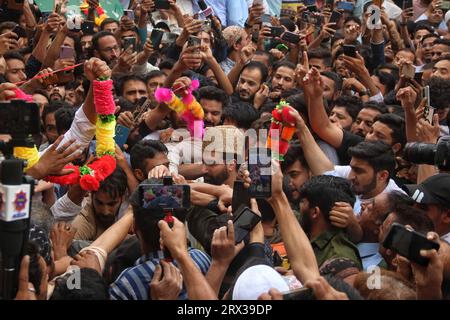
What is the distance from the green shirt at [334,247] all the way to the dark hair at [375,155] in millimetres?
890

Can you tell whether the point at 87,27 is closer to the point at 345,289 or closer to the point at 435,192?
the point at 435,192

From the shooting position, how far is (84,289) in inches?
107

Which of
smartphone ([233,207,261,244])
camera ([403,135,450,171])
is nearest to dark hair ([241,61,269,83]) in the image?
camera ([403,135,450,171])

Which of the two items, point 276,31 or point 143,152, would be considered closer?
point 143,152

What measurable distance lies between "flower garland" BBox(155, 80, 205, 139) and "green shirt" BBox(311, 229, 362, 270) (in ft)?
5.57

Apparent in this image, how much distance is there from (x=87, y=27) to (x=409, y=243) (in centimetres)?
603

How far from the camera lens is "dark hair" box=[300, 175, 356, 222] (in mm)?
3826

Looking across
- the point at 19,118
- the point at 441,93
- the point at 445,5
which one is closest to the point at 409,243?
the point at 19,118

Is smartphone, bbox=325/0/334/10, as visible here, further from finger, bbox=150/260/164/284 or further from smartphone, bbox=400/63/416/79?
finger, bbox=150/260/164/284

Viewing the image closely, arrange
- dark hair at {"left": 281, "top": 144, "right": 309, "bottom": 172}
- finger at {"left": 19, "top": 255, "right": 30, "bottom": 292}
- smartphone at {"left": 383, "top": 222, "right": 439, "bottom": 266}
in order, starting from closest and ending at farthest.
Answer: finger at {"left": 19, "top": 255, "right": 30, "bottom": 292}, smartphone at {"left": 383, "top": 222, "right": 439, "bottom": 266}, dark hair at {"left": 281, "top": 144, "right": 309, "bottom": 172}

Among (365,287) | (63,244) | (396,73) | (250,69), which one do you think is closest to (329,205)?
(365,287)

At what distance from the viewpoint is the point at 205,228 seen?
368cm
